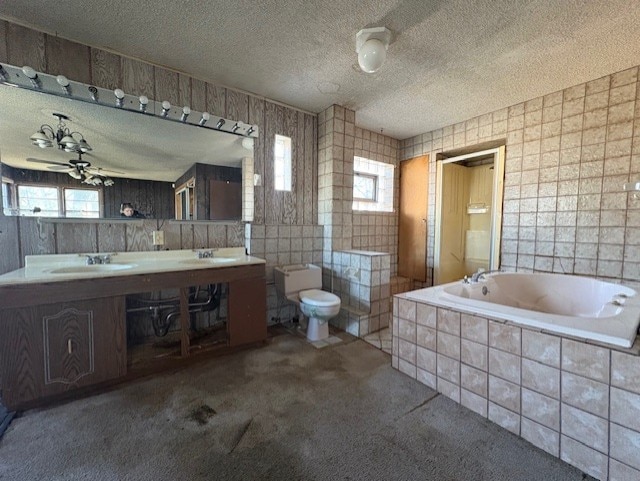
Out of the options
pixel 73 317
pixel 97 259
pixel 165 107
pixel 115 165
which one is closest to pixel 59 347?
pixel 73 317

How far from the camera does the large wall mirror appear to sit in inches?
69.6

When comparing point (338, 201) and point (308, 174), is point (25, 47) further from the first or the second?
point (338, 201)

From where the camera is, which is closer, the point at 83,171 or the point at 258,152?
the point at 83,171

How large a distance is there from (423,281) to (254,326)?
2436 millimetres

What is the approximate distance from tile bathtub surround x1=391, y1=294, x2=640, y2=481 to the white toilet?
800mm

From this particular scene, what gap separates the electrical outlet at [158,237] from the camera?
2205 mm

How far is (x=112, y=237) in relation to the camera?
81.4 inches

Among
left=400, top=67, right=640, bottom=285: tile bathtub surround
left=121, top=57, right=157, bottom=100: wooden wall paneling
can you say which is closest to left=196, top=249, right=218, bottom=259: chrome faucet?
left=121, top=57, right=157, bottom=100: wooden wall paneling

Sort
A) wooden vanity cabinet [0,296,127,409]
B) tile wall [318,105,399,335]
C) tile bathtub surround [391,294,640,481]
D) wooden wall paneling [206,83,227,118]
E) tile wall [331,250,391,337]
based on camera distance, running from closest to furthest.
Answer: tile bathtub surround [391,294,640,481] < wooden vanity cabinet [0,296,127,409] < wooden wall paneling [206,83,227,118] < tile wall [331,250,391,337] < tile wall [318,105,399,335]

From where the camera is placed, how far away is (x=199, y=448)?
49.7 inches

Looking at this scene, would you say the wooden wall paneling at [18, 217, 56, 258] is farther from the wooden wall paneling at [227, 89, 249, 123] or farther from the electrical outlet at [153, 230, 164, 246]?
the wooden wall paneling at [227, 89, 249, 123]

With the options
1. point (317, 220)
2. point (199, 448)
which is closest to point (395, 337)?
point (199, 448)

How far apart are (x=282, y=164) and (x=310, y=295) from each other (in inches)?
54.5

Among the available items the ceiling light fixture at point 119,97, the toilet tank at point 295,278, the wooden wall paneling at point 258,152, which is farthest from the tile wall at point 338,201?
the ceiling light fixture at point 119,97
